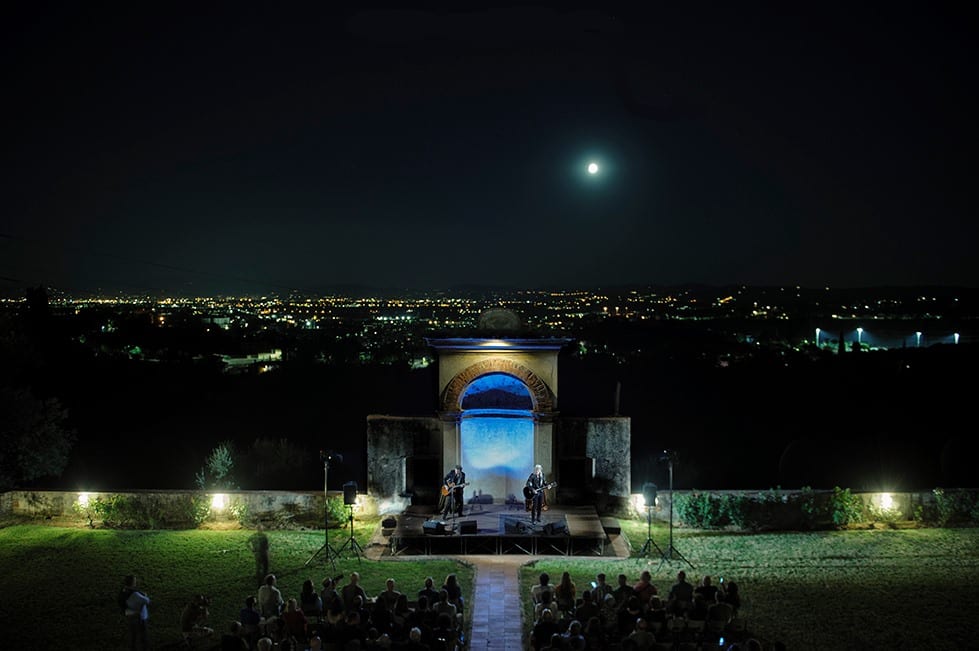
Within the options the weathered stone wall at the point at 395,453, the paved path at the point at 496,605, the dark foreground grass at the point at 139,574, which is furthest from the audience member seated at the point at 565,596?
the weathered stone wall at the point at 395,453

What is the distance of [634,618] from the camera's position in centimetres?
1190

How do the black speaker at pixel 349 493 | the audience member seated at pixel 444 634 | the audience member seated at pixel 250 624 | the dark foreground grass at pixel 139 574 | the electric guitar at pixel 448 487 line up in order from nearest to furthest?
the audience member seated at pixel 444 634
the audience member seated at pixel 250 624
the dark foreground grass at pixel 139 574
the black speaker at pixel 349 493
the electric guitar at pixel 448 487

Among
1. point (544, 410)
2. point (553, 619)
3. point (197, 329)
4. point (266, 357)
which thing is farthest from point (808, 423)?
point (197, 329)

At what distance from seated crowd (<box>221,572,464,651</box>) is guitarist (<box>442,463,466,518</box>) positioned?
647 cm

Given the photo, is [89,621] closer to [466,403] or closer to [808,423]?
[466,403]

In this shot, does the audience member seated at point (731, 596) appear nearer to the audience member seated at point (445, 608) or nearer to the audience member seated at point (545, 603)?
the audience member seated at point (545, 603)

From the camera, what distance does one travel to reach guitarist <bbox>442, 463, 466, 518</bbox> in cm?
1947

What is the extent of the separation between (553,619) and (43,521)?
1519cm

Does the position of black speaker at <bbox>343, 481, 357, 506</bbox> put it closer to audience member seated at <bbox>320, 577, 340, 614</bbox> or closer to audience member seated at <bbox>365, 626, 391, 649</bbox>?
audience member seated at <bbox>320, 577, 340, 614</bbox>

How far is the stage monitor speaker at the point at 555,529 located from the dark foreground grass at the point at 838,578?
2.57 feet

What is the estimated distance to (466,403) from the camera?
21156mm

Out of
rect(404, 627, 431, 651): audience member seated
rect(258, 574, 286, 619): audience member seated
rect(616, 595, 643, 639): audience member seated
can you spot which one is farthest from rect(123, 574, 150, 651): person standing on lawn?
rect(616, 595, 643, 639): audience member seated

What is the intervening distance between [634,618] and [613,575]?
4278 millimetres

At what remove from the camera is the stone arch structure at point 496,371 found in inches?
808
